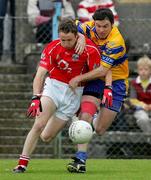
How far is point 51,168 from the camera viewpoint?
42.7ft

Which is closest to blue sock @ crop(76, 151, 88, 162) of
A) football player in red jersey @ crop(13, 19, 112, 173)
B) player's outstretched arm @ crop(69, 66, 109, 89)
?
football player in red jersey @ crop(13, 19, 112, 173)

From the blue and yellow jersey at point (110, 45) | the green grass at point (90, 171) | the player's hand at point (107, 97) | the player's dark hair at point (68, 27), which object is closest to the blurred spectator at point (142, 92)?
the green grass at point (90, 171)

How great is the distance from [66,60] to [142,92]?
188 inches

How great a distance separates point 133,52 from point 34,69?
1808mm

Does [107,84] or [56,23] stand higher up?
[56,23]

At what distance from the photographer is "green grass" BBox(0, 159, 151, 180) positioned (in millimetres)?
11359

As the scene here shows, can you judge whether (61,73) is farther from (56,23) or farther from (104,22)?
(56,23)

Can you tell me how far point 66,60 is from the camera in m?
Result: 12.2

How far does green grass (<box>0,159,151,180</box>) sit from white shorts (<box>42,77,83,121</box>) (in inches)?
28.8

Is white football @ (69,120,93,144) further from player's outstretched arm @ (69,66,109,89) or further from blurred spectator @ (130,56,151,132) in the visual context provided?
blurred spectator @ (130,56,151,132)

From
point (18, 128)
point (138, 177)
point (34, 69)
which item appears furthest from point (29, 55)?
point (138, 177)

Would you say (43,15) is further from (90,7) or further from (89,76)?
(89,76)

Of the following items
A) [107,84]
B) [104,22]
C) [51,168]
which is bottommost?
[51,168]

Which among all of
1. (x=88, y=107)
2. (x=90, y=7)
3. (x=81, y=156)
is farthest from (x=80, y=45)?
(x=90, y=7)
